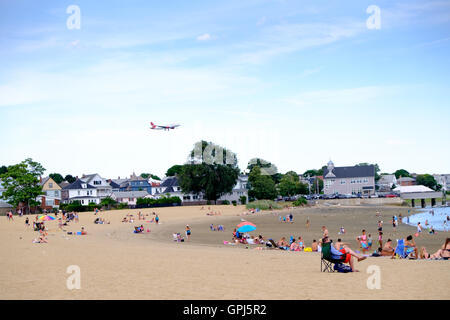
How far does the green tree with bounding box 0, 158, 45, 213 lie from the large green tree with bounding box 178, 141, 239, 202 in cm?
2850

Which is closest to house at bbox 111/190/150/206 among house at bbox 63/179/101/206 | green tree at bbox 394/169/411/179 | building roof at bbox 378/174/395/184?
house at bbox 63/179/101/206

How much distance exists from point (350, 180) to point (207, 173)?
48035mm

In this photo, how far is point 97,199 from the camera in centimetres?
9475

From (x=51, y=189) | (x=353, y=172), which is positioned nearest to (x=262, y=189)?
(x=353, y=172)

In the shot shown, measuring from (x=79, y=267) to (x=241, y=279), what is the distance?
6079 mm

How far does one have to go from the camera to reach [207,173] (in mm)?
88250

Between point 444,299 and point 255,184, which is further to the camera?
point 255,184

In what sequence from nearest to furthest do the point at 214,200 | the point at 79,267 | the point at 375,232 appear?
the point at 79,267
the point at 375,232
the point at 214,200

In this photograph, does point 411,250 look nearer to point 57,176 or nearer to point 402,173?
point 57,176

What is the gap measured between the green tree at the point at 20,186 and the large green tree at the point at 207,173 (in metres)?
28.5

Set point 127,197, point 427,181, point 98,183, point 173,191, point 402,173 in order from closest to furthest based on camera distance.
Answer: point 98,183, point 127,197, point 173,191, point 427,181, point 402,173

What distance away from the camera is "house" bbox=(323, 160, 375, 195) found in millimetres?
115125
